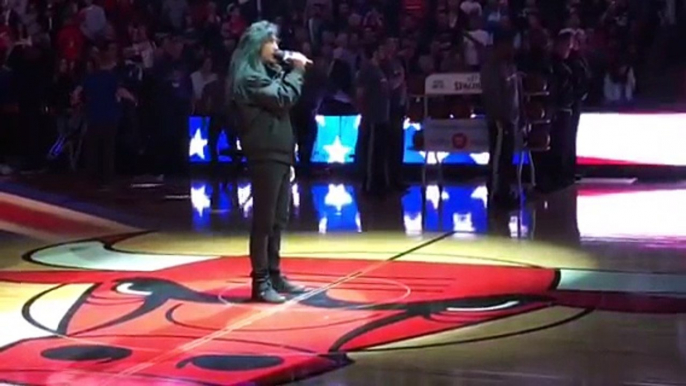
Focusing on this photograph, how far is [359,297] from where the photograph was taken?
7.86m

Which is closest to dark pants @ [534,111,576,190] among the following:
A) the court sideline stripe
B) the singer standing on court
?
the court sideline stripe

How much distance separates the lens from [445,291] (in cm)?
805

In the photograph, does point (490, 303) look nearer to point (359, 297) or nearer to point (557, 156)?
point (359, 297)

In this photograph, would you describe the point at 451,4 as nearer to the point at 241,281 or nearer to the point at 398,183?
the point at 398,183

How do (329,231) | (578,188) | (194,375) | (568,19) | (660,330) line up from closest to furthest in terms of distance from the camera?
(194,375) → (660,330) → (329,231) → (578,188) → (568,19)

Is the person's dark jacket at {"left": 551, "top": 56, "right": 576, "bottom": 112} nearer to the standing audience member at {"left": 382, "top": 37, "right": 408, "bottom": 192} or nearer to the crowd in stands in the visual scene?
the crowd in stands

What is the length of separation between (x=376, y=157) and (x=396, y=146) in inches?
24.0

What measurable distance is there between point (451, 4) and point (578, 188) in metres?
4.02

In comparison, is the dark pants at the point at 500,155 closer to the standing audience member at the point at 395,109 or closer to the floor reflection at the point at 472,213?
the floor reflection at the point at 472,213

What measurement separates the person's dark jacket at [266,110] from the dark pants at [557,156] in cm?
753

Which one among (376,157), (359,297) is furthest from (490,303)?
(376,157)

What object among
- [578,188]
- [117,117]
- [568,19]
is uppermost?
[568,19]

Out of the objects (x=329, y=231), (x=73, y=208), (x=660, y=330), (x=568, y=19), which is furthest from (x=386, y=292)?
(x=568, y=19)

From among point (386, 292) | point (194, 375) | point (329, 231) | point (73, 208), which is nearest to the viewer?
point (194, 375)
